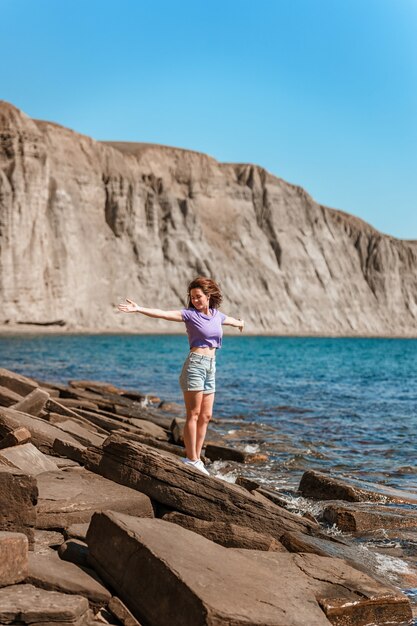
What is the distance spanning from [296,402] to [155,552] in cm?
1769

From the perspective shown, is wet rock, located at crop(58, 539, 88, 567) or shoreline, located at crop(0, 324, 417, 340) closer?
wet rock, located at crop(58, 539, 88, 567)

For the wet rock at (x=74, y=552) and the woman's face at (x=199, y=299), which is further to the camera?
the woman's face at (x=199, y=299)

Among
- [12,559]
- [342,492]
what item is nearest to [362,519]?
[342,492]

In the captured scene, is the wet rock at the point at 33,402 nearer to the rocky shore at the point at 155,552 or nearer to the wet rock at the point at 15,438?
the rocky shore at the point at 155,552

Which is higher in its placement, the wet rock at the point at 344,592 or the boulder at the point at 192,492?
the boulder at the point at 192,492

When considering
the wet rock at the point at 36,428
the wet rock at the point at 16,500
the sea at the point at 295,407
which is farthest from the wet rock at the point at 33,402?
the wet rock at the point at 16,500

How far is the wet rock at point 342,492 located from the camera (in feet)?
29.6

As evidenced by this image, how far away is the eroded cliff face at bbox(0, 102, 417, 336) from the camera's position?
68.5m

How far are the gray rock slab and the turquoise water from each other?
6.19 metres

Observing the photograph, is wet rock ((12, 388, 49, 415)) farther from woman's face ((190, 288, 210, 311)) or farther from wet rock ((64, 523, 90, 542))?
wet rock ((64, 523, 90, 542))

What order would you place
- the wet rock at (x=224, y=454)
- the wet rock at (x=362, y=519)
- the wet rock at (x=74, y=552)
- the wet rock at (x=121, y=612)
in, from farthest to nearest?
the wet rock at (x=224, y=454) < the wet rock at (x=362, y=519) < the wet rock at (x=74, y=552) < the wet rock at (x=121, y=612)

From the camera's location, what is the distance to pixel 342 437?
1519cm

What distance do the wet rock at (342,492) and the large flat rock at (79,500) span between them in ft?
12.8

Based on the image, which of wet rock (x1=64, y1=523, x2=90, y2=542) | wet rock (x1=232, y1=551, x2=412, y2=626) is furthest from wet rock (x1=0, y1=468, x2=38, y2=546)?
wet rock (x1=232, y1=551, x2=412, y2=626)
